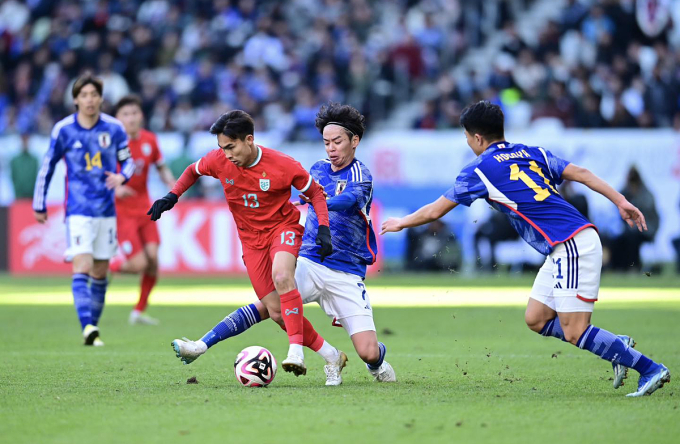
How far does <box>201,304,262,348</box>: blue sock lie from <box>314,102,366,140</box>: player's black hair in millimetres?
1381

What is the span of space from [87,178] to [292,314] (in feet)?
12.4

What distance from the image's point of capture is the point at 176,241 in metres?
19.1

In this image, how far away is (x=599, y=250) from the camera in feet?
20.6

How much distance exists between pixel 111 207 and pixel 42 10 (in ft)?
58.3

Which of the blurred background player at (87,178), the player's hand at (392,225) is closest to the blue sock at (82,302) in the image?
the blurred background player at (87,178)

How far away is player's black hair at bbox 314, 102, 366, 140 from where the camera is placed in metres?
7.23

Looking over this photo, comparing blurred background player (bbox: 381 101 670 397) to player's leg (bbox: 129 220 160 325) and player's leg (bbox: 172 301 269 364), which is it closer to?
player's leg (bbox: 172 301 269 364)

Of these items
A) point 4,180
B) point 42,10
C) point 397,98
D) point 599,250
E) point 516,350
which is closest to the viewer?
point 599,250

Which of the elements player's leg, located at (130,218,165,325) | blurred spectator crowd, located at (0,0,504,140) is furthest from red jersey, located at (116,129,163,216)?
blurred spectator crowd, located at (0,0,504,140)

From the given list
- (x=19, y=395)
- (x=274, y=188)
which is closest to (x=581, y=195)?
(x=274, y=188)

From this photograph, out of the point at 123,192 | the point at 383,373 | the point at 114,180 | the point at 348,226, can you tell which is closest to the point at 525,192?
the point at 348,226

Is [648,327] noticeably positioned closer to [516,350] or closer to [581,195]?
[516,350]

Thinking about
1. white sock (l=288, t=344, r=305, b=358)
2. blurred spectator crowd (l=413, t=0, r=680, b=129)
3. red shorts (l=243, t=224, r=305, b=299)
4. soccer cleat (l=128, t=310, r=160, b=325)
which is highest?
blurred spectator crowd (l=413, t=0, r=680, b=129)

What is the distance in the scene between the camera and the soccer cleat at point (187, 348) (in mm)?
6822
